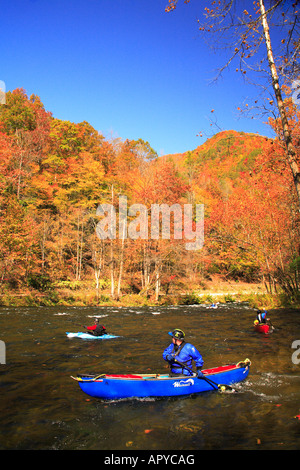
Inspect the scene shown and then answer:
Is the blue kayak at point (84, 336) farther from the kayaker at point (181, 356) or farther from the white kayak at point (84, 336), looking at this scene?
the kayaker at point (181, 356)

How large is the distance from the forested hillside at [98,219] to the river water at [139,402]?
16.3 ft

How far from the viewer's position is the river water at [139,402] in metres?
4.57

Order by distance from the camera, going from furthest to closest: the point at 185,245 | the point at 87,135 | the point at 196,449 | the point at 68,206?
the point at 87,135
the point at 68,206
the point at 185,245
the point at 196,449

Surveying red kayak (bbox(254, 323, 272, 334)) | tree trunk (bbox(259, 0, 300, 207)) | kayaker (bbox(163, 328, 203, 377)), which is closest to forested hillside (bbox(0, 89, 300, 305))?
red kayak (bbox(254, 323, 272, 334))

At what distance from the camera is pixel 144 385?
6.02 metres

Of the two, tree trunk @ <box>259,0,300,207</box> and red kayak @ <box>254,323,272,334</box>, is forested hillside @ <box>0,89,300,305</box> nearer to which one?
red kayak @ <box>254,323,272,334</box>

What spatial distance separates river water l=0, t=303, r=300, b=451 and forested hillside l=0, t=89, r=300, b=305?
16.3ft

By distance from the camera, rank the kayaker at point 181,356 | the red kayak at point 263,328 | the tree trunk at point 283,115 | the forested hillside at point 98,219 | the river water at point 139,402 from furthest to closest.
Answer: the forested hillside at point 98,219 → the red kayak at point 263,328 → the kayaker at point 181,356 → the tree trunk at point 283,115 → the river water at point 139,402

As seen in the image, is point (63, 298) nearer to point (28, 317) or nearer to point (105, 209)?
point (28, 317)

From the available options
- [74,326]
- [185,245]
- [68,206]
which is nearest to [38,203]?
[68,206]

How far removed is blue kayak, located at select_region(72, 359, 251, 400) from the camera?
585cm

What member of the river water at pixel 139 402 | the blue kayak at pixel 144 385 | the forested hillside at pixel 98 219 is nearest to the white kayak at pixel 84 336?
the river water at pixel 139 402

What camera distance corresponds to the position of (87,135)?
41688 mm
